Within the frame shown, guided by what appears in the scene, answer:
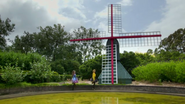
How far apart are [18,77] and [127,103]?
30.2 ft

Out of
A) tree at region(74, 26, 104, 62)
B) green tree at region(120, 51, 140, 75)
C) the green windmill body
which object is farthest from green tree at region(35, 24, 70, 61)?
the green windmill body

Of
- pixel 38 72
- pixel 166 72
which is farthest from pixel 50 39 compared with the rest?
pixel 166 72

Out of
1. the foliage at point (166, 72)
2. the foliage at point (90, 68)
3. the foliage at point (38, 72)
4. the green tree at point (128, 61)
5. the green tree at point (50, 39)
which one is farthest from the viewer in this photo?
the green tree at point (50, 39)

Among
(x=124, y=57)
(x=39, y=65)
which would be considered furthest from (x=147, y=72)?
(x=39, y=65)

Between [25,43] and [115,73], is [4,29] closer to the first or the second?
[25,43]

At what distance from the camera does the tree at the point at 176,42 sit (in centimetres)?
4220

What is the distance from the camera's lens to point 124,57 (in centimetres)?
2502

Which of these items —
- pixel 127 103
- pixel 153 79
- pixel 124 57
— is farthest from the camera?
pixel 124 57

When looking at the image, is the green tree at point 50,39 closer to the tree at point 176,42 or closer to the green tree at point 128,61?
the green tree at point 128,61

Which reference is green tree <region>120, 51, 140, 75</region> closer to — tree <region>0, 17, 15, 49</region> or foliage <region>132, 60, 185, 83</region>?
foliage <region>132, 60, 185, 83</region>

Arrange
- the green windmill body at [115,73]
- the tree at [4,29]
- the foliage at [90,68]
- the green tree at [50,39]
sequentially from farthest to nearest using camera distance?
the green tree at [50,39], the tree at [4,29], the foliage at [90,68], the green windmill body at [115,73]

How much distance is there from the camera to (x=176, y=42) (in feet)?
140

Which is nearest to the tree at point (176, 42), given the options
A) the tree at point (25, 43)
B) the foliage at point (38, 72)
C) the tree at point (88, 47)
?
the tree at point (88, 47)

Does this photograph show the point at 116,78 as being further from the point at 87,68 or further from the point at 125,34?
the point at 87,68
